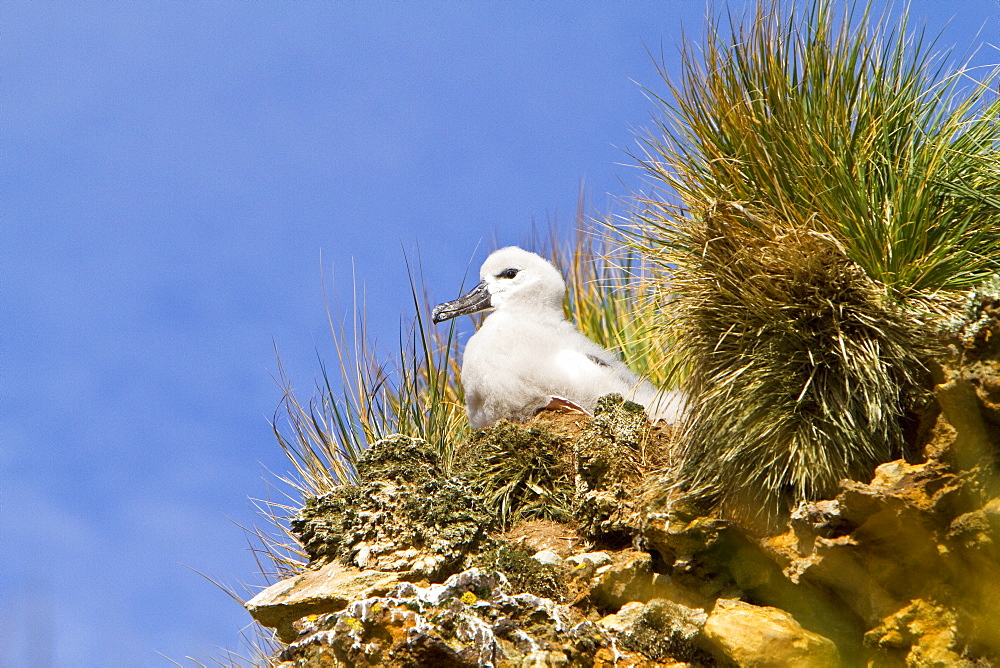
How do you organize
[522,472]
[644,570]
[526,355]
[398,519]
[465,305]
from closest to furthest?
[644,570]
[398,519]
[522,472]
[526,355]
[465,305]

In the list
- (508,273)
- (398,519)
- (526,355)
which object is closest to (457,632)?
(398,519)

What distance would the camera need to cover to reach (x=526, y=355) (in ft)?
23.2

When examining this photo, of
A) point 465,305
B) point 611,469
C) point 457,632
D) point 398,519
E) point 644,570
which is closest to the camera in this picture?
point 457,632

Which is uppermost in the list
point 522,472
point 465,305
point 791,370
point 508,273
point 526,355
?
point 508,273

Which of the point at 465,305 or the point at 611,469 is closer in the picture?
the point at 611,469

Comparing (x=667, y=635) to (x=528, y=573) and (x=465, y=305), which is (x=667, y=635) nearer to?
(x=528, y=573)

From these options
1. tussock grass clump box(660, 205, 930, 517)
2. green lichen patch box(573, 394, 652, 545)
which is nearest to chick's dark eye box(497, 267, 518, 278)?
green lichen patch box(573, 394, 652, 545)

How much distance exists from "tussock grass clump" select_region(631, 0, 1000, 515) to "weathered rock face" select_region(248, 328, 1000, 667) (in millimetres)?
259

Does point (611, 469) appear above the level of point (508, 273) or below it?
below

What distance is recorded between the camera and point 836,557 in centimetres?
426

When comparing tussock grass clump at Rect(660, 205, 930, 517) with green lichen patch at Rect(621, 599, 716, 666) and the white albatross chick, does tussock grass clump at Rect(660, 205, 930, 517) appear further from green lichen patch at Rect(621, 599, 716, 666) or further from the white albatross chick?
the white albatross chick

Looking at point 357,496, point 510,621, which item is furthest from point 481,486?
point 510,621

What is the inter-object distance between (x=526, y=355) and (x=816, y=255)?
284 centimetres

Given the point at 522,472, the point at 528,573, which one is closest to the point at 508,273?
the point at 522,472
